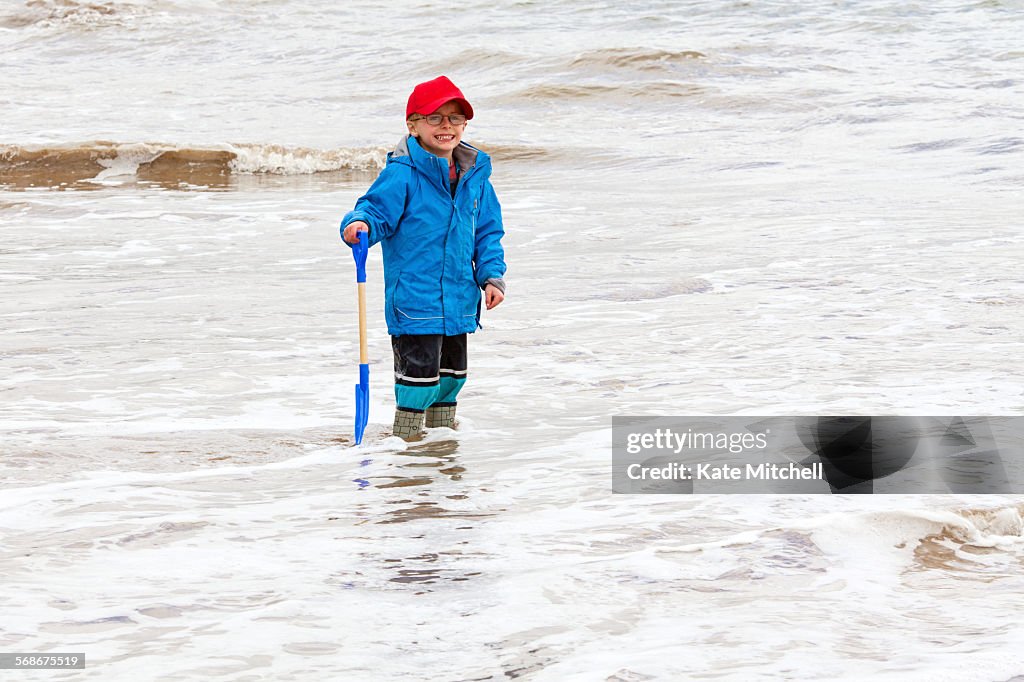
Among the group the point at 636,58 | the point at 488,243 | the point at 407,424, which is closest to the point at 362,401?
the point at 407,424

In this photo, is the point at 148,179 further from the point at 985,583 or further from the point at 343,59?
the point at 985,583

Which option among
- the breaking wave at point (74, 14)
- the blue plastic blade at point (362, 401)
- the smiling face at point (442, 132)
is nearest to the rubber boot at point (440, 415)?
the blue plastic blade at point (362, 401)

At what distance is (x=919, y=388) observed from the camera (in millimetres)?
5633

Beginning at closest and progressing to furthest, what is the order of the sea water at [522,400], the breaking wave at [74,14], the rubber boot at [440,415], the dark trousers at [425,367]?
the sea water at [522,400], the dark trousers at [425,367], the rubber boot at [440,415], the breaking wave at [74,14]

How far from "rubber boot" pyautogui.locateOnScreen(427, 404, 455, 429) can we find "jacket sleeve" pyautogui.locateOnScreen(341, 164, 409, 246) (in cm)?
86

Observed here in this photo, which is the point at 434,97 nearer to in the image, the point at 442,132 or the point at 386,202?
the point at 442,132

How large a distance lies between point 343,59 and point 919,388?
20.6 m

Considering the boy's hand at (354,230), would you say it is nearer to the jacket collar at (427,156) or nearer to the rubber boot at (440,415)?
the jacket collar at (427,156)

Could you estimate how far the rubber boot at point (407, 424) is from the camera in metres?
4.97

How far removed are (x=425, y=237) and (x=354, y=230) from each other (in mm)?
320

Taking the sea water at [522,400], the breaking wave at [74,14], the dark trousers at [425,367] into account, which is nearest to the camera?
the sea water at [522,400]

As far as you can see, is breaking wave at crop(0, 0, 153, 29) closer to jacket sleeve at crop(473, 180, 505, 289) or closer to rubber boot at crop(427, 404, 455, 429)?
rubber boot at crop(427, 404, 455, 429)

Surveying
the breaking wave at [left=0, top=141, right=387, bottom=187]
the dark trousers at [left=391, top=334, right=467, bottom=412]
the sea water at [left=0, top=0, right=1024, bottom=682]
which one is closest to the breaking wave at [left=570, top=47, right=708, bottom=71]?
the sea water at [left=0, top=0, right=1024, bottom=682]

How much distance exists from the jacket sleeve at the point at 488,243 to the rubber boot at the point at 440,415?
0.63m
